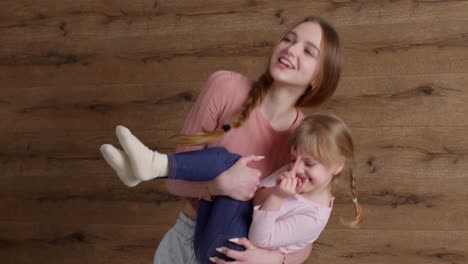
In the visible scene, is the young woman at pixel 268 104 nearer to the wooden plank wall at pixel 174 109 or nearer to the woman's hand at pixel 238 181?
the woman's hand at pixel 238 181

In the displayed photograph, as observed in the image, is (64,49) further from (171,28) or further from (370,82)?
(370,82)

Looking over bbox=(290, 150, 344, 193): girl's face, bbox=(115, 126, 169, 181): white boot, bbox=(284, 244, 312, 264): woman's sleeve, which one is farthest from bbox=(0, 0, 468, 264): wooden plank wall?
bbox=(115, 126, 169, 181): white boot

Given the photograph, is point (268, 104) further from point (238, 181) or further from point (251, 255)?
point (251, 255)

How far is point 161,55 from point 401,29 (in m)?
0.87

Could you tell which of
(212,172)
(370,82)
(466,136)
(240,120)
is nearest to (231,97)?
(240,120)

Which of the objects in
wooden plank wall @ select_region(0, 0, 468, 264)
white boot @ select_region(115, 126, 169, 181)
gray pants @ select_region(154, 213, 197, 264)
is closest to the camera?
white boot @ select_region(115, 126, 169, 181)

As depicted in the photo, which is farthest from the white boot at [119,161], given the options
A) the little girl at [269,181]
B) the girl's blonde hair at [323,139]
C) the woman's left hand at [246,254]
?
the girl's blonde hair at [323,139]

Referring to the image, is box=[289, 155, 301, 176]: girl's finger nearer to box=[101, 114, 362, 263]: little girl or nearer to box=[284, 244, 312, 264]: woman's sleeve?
box=[101, 114, 362, 263]: little girl

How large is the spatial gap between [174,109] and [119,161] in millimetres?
1177

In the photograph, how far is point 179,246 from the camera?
1.53 meters

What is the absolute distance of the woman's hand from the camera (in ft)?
4.33

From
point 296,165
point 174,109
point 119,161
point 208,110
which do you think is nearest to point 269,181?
point 296,165

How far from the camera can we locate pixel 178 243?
154cm

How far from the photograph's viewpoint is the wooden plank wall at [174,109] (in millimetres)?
2244
